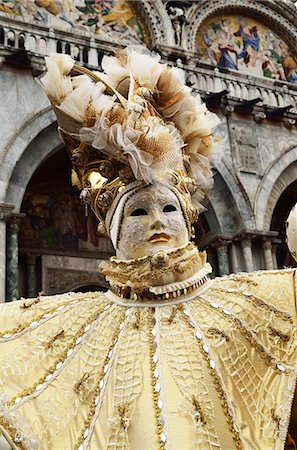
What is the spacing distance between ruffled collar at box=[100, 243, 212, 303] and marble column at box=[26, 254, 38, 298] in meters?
5.93

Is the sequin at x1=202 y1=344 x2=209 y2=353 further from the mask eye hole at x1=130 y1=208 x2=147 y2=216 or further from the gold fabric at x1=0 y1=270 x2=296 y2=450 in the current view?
the mask eye hole at x1=130 y1=208 x2=147 y2=216

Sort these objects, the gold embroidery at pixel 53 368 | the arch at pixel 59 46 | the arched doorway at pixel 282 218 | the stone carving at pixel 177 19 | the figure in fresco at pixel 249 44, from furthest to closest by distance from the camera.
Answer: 1. the figure in fresco at pixel 249 44
2. the stone carving at pixel 177 19
3. the arched doorway at pixel 282 218
4. the arch at pixel 59 46
5. the gold embroidery at pixel 53 368

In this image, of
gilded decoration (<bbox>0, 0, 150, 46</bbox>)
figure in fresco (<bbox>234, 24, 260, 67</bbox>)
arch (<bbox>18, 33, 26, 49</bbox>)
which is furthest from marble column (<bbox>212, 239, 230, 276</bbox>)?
figure in fresco (<bbox>234, 24, 260, 67</bbox>)

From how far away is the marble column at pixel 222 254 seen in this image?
809cm

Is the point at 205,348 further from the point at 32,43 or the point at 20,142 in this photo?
the point at 32,43

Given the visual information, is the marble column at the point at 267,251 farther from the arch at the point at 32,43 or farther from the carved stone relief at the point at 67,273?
the arch at the point at 32,43

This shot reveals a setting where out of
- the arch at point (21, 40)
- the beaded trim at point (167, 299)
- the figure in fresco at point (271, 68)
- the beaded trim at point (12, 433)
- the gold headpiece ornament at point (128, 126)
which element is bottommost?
the beaded trim at point (12, 433)

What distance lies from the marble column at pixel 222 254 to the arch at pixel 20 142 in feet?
9.29

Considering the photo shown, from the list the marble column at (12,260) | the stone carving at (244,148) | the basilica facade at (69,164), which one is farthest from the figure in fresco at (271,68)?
the marble column at (12,260)

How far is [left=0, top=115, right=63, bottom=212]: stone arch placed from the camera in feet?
22.3

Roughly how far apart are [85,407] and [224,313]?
613 mm

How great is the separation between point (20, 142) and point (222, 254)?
317 cm

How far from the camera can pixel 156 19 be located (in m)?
11.3

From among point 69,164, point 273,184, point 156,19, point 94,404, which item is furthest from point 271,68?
point 94,404
